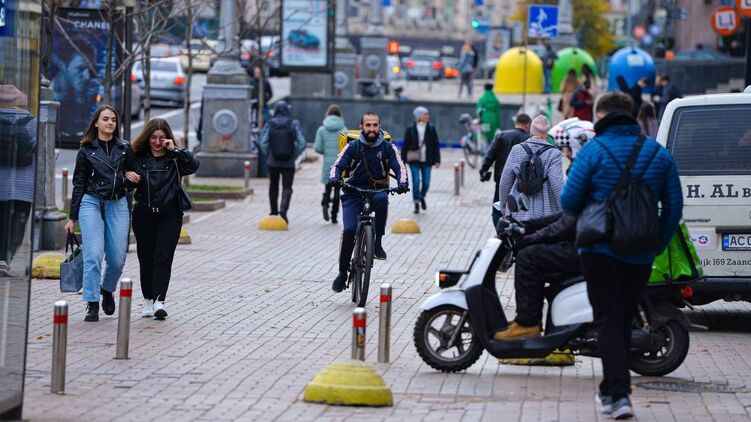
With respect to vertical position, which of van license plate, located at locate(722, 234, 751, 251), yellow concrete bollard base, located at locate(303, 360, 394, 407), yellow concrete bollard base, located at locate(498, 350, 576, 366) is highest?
van license plate, located at locate(722, 234, 751, 251)

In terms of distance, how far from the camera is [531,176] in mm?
13000

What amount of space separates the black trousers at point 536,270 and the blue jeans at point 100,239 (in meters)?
3.89

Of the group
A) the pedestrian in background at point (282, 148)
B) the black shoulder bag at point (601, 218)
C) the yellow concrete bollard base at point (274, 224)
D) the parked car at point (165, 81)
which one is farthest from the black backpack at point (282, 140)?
the parked car at point (165, 81)

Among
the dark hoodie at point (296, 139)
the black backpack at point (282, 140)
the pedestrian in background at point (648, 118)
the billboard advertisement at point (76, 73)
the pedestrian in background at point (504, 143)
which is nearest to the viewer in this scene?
the pedestrian in background at point (504, 143)

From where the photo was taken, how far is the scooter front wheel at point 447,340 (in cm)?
1014

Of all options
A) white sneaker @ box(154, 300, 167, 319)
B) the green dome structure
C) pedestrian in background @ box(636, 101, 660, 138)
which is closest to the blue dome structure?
the green dome structure

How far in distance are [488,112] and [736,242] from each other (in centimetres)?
2147

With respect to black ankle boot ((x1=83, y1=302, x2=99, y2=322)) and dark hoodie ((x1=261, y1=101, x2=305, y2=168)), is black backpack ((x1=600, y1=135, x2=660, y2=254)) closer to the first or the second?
black ankle boot ((x1=83, y1=302, x2=99, y2=322))

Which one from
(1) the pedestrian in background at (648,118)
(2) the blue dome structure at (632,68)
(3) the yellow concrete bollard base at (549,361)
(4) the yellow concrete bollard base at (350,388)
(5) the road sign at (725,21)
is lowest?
(3) the yellow concrete bollard base at (549,361)

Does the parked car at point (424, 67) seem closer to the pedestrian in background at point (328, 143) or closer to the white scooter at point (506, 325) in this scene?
the pedestrian in background at point (328, 143)

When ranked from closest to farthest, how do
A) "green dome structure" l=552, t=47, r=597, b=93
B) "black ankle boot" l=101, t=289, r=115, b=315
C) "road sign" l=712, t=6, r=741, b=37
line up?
"black ankle boot" l=101, t=289, r=115, b=315 → "road sign" l=712, t=6, r=741, b=37 → "green dome structure" l=552, t=47, r=597, b=93

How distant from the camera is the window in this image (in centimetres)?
1259

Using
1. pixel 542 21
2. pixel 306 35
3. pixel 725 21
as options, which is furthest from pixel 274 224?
pixel 725 21

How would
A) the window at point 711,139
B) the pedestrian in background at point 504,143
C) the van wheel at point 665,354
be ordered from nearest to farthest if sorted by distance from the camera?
1. the van wheel at point 665,354
2. the window at point 711,139
3. the pedestrian in background at point 504,143
